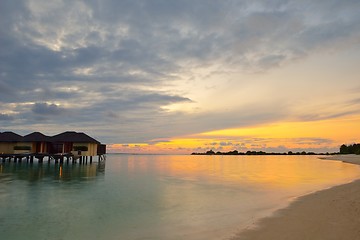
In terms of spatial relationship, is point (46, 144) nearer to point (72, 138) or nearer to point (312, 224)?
point (72, 138)

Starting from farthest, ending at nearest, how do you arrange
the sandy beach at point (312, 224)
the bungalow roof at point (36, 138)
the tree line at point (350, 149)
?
the tree line at point (350, 149)
the bungalow roof at point (36, 138)
the sandy beach at point (312, 224)

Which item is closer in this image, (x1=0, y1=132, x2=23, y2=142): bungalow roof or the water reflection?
the water reflection

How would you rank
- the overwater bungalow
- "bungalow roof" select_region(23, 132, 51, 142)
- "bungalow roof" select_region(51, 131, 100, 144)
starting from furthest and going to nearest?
1. "bungalow roof" select_region(23, 132, 51, 142)
2. the overwater bungalow
3. "bungalow roof" select_region(51, 131, 100, 144)

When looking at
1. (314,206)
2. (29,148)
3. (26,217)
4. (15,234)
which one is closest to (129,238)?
(15,234)

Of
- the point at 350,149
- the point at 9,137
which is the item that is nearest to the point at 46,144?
the point at 9,137

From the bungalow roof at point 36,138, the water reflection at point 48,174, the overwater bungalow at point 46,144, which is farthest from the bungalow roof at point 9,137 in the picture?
the water reflection at point 48,174

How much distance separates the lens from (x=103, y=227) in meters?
12.3

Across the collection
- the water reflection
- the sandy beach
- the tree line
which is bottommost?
the water reflection

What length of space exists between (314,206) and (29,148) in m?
58.6

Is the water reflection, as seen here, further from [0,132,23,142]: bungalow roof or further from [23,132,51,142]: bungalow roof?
[0,132,23,142]: bungalow roof

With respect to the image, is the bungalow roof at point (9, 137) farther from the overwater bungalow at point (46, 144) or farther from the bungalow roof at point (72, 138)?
the bungalow roof at point (72, 138)

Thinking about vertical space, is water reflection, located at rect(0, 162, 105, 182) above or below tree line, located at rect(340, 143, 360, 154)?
below

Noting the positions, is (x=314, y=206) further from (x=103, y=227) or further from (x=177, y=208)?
(x=103, y=227)

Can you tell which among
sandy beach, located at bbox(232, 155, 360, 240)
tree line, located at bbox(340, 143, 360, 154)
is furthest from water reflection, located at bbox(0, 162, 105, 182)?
tree line, located at bbox(340, 143, 360, 154)
